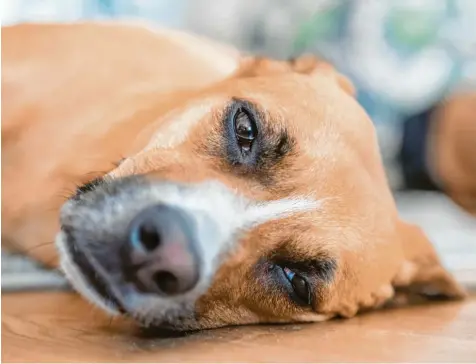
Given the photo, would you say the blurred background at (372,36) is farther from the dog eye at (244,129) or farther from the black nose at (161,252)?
the black nose at (161,252)

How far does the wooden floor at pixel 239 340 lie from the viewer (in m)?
Answer: 1.25

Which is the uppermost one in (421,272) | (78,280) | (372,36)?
(372,36)

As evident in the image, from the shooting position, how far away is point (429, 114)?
1991mm

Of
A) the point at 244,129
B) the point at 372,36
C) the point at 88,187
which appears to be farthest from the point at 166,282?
the point at 372,36

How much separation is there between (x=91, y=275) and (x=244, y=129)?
1.53ft

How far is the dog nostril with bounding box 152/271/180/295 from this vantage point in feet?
3.86

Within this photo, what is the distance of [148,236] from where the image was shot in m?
1.17

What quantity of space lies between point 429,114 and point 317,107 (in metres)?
0.53

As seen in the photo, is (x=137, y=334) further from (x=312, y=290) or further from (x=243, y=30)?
(x=243, y=30)

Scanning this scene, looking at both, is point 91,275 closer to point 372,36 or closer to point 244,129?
point 244,129

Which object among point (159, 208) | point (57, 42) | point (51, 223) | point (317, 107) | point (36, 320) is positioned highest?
point (57, 42)

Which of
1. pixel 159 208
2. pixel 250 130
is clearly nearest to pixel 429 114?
pixel 250 130

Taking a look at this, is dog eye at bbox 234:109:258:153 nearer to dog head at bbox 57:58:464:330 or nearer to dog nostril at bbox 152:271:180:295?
dog head at bbox 57:58:464:330

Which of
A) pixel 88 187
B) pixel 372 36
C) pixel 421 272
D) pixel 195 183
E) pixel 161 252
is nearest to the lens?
pixel 161 252
